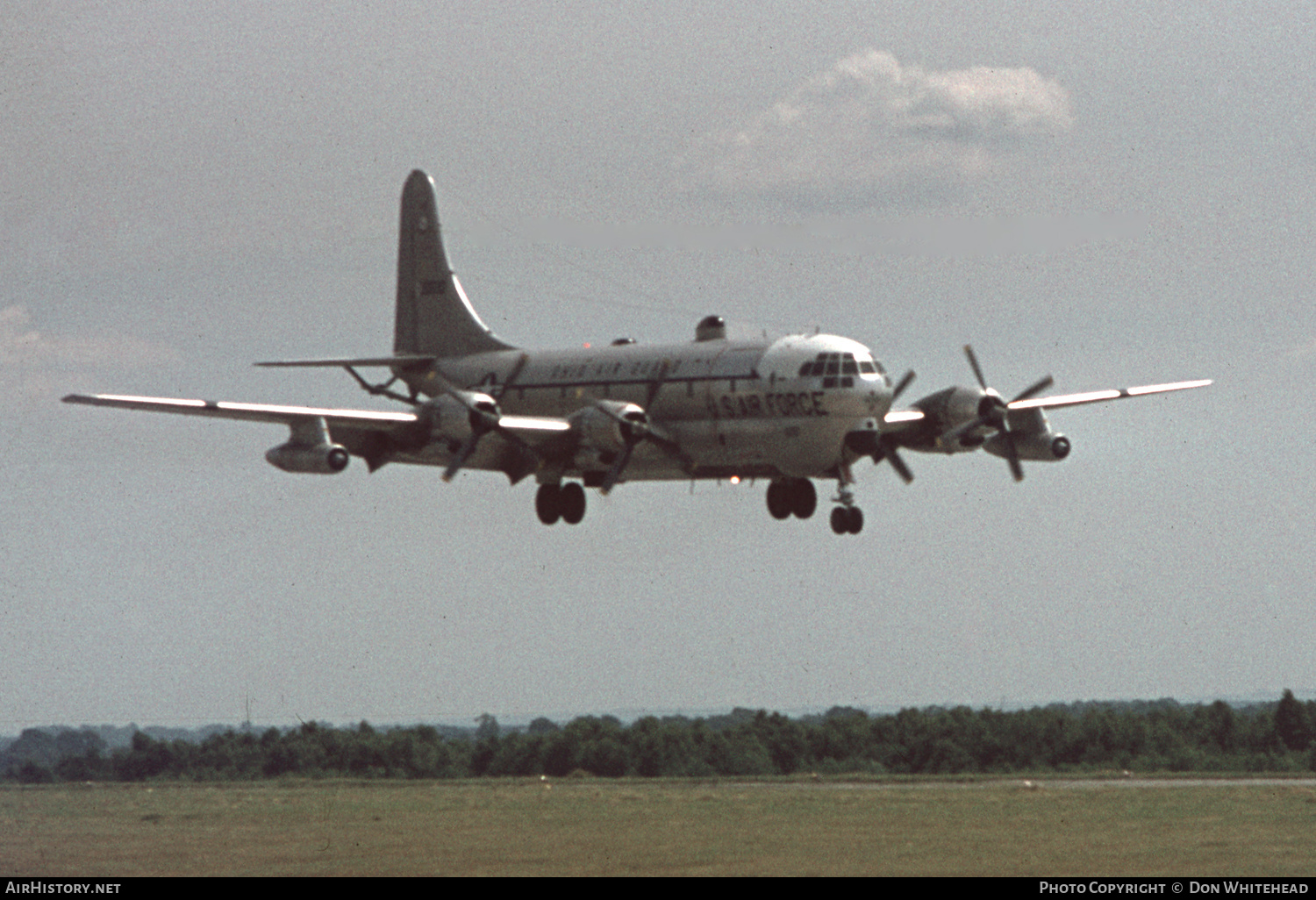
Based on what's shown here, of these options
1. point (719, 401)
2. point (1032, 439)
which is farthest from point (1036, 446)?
point (719, 401)

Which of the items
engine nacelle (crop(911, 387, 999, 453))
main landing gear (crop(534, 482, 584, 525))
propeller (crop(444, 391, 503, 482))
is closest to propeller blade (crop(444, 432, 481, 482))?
propeller (crop(444, 391, 503, 482))

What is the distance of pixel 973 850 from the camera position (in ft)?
161

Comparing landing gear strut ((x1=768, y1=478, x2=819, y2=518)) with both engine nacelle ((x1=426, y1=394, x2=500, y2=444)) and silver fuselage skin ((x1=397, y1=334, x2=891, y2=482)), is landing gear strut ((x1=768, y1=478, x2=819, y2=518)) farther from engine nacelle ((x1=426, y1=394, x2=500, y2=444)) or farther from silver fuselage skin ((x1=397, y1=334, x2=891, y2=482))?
engine nacelle ((x1=426, y1=394, x2=500, y2=444))

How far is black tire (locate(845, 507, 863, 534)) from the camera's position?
199 feet

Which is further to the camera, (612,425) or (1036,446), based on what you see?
(1036,446)

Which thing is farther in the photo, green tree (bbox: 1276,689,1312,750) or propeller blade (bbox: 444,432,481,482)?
green tree (bbox: 1276,689,1312,750)

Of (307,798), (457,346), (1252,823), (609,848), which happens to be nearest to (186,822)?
(307,798)

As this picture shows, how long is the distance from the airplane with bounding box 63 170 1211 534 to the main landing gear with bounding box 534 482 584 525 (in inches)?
1.7

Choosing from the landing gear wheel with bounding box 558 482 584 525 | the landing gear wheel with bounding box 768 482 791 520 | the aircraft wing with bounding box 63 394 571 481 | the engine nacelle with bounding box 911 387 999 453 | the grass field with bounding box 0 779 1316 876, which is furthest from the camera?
the landing gear wheel with bounding box 558 482 584 525

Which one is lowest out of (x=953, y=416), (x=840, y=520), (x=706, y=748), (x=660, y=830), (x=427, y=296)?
(x=660, y=830)

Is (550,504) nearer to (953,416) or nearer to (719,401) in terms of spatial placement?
(719,401)

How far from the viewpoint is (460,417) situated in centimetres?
5894

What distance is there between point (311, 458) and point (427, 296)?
20811 millimetres
